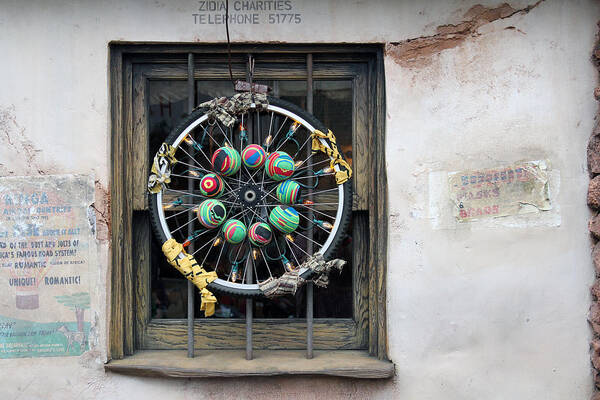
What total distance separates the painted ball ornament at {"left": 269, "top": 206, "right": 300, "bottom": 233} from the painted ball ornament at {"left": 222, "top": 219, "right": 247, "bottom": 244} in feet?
0.52

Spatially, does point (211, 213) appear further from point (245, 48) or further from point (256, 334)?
point (245, 48)

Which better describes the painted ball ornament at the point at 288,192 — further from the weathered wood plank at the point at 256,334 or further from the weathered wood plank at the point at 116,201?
the weathered wood plank at the point at 116,201

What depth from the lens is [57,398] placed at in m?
2.95

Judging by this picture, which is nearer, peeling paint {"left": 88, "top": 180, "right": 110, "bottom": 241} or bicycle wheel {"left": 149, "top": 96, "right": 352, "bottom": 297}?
bicycle wheel {"left": 149, "top": 96, "right": 352, "bottom": 297}

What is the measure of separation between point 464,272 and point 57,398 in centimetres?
230

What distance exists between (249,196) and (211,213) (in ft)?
0.76

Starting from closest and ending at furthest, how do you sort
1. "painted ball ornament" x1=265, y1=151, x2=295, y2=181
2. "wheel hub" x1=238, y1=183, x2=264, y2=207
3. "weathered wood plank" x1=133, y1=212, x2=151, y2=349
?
"painted ball ornament" x1=265, y1=151, x2=295, y2=181, "wheel hub" x1=238, y1=183, x2=264, y2=207, "weathered wood plank" x1=133, y1=212, x2=151, y2=349

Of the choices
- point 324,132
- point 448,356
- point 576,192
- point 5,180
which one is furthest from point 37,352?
point 576,192

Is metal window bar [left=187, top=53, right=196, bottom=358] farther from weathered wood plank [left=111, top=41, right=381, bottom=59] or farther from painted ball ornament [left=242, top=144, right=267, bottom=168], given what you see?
painted ball ornament [left=242, top=144, right=267, bottom=168]

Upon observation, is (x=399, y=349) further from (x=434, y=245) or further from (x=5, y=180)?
(x=5, y=180)

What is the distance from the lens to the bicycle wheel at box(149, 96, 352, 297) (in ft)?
9.34

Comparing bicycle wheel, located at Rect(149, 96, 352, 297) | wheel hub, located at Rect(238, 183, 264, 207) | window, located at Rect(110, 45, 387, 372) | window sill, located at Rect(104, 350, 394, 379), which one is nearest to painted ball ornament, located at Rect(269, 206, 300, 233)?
bicycle wheel, located at Rect(149, 96, 352, 297)

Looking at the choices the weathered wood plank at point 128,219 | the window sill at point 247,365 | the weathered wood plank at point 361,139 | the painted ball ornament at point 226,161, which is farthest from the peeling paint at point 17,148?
the weathered wood plank at point 361,139

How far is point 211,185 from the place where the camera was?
2830 mm
